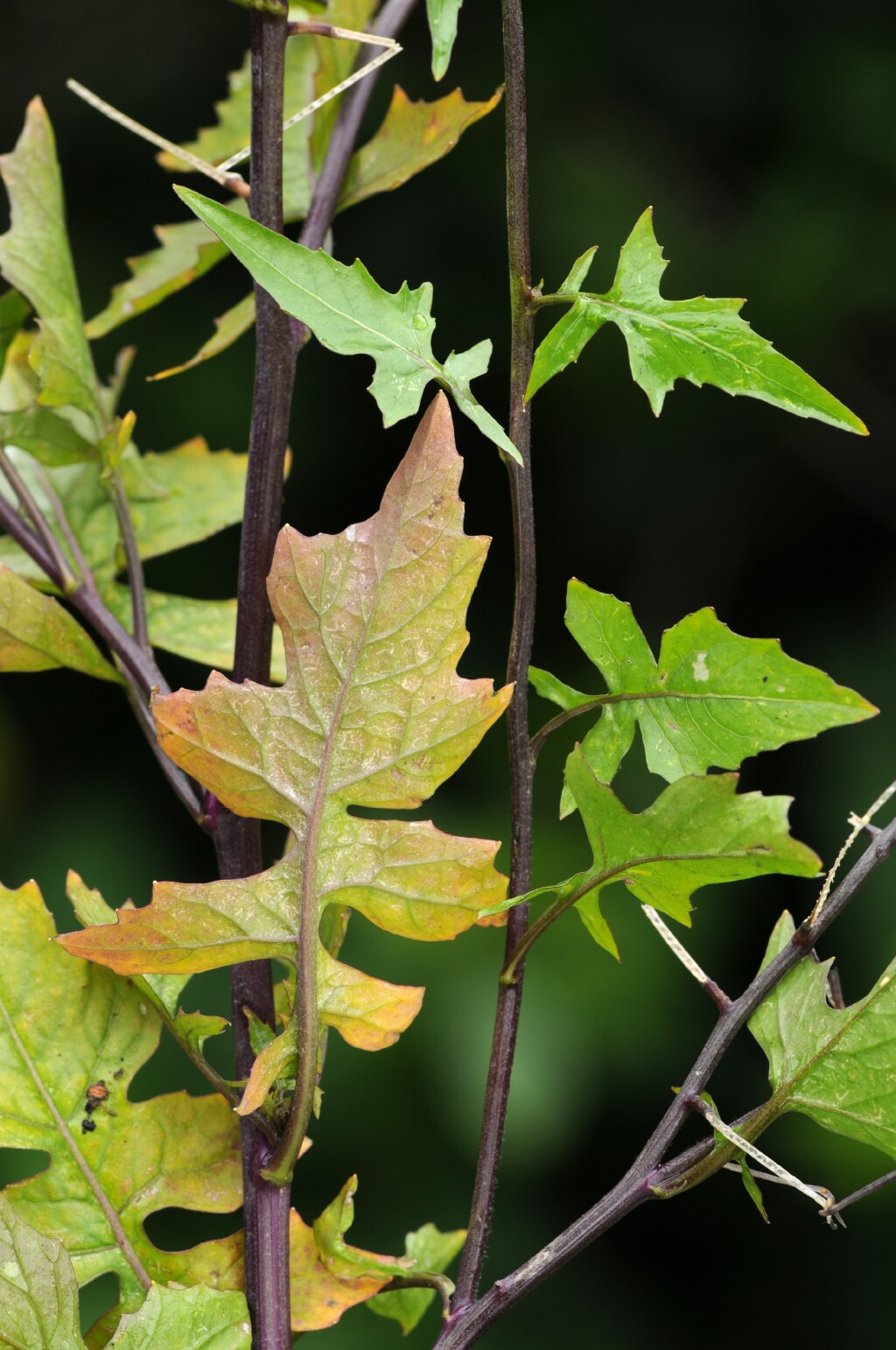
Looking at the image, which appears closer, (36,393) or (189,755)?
(189,755)

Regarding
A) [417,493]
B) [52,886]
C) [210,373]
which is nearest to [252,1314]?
[417,493]

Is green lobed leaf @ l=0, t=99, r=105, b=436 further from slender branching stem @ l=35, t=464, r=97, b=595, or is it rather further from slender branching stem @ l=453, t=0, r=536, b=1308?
slender branching stem @ l=453, t=0, r=536, b=1308

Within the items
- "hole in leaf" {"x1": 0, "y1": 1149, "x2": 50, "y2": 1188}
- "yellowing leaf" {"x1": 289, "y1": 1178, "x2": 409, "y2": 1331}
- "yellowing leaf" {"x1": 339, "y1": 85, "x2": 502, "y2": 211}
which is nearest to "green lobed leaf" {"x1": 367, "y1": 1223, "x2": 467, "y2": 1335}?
"yellowing leaf" {"x1": 289, "y1": 1178, "x2": 409, "y2": 1331}

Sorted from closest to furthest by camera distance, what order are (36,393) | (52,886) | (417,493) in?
1. (417,493)
2. (36,393)
3. (52,886)

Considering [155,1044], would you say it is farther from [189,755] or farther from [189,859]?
[189,859]

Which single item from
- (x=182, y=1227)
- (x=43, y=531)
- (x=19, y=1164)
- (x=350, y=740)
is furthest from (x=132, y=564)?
(x=182, y=1227)

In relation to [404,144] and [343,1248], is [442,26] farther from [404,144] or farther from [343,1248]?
[343,1248]
